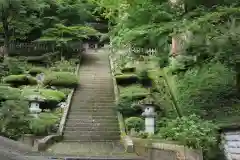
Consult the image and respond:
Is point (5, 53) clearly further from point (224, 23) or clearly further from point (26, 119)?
point (224, 23)

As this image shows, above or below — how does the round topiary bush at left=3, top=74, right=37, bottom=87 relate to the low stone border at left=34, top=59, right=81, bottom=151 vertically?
above

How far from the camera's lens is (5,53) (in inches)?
1108

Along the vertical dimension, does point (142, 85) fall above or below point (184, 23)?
below

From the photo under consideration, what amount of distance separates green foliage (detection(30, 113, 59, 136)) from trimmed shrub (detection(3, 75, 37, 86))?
4.85m

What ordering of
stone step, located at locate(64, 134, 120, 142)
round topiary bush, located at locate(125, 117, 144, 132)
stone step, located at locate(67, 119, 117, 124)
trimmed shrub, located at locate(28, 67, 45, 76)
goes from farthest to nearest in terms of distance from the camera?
1. trimmed shrub, located at locate(28, 67, 45, 76)
2. stone step, located at locate(67, 119, 117, 124)
3. round topiary bush, located at locate(125, 117, 144, 132)
4. stone step, located at locate(64, 134, 120, 142)

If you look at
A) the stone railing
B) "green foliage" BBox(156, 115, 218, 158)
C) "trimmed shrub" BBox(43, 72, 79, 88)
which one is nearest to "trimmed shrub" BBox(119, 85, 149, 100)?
"trimmed shrub" BBox(43, 72, 79, 88)

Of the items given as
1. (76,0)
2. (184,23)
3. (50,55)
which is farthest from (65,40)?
(184,23)

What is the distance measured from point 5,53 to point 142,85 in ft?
33.6

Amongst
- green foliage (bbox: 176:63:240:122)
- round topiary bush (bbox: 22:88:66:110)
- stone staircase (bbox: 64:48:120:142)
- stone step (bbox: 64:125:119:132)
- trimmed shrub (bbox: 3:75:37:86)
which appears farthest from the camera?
trimmed shrub (bbox: 3:75:37:86)

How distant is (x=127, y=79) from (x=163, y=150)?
10.7m

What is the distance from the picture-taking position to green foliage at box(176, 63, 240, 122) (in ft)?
50.4

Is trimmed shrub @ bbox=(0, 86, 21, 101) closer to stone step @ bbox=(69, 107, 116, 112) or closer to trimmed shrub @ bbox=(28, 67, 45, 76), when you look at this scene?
stone step @ bbox=(69, 107, 116, 112)

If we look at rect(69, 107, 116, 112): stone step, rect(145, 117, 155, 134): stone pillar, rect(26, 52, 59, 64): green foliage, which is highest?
rect(26, 52, 59, 64): green foliage

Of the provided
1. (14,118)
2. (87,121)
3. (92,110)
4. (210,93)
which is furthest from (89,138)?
(210,93)
